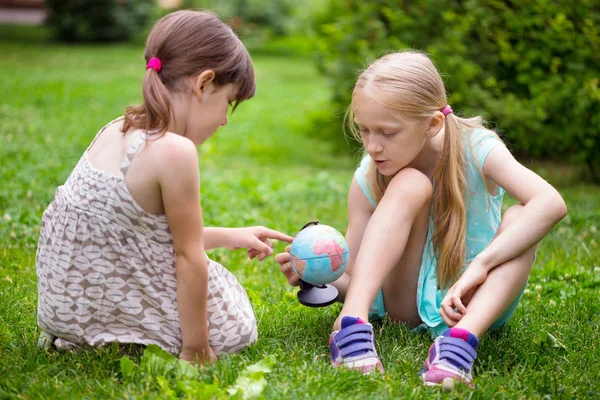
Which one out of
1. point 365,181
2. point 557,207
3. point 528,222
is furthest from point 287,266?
point 557,207

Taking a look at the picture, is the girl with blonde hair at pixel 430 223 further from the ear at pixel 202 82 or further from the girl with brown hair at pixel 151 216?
the ear at pixel 202 82

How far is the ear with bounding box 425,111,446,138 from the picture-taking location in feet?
9.03

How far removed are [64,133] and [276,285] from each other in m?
4.64

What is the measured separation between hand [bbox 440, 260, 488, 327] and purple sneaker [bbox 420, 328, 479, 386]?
0.27 ft

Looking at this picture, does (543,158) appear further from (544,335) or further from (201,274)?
(201,274)

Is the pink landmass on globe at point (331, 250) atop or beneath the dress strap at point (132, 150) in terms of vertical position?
beneath

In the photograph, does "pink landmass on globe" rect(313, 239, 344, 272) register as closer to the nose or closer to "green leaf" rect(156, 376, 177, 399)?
the nose

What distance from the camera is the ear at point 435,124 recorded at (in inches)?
108

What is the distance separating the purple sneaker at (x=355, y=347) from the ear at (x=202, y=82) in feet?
3.11

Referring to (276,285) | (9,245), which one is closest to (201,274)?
(276,285)

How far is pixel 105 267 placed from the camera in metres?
2.37

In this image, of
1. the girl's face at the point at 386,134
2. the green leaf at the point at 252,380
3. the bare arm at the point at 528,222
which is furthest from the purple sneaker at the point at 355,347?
the girl's face at the point at 386,134

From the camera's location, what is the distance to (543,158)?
744 cm

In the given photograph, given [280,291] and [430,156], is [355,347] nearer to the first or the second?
[430,156]
